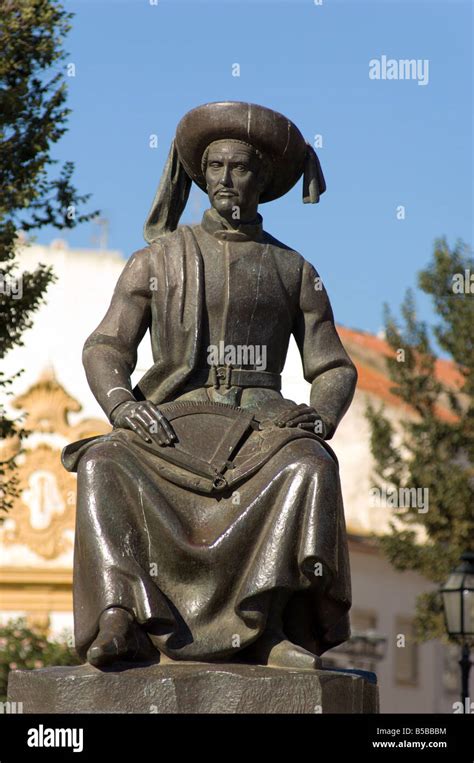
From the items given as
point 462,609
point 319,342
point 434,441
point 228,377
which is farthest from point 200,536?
point 434,441

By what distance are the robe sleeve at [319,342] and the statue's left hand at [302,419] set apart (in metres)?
0.43

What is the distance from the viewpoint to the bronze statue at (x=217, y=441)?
791 cm

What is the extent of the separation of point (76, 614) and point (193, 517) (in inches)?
25.6

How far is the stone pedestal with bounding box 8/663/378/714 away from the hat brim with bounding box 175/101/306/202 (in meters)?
2.62

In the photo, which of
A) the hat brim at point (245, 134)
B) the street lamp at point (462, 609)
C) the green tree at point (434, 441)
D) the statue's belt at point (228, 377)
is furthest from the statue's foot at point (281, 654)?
the green tree at point (434, 441)

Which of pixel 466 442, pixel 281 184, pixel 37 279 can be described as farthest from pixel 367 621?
pixel 281 184

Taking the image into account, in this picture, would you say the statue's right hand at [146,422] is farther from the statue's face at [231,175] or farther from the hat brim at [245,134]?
the hat brim at [245,134]

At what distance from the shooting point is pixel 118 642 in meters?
7.69

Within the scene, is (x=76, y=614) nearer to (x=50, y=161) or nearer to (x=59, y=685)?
(x=59, y=685)

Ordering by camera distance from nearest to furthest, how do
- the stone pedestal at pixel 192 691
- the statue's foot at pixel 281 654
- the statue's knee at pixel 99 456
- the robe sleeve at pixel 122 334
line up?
the stone pedestal at pixel 192 691
the statue's foot at pixel 281 654
the statue's knee at pixel 99 456
the robe sleeve at pixel 122 334

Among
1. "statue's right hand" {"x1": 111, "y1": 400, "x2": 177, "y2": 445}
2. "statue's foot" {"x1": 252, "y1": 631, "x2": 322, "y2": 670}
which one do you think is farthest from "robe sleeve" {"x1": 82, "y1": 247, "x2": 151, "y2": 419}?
"statue's foot" {"x1": 252, "y1": 631, "x2": 322, "y2": 670}

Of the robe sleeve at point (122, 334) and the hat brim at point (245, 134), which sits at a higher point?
the hat brim at point (245, 134)

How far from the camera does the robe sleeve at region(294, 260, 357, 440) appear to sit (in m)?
8.93

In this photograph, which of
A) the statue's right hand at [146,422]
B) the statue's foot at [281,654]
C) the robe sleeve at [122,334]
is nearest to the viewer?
the statue's foot at [281,654]
